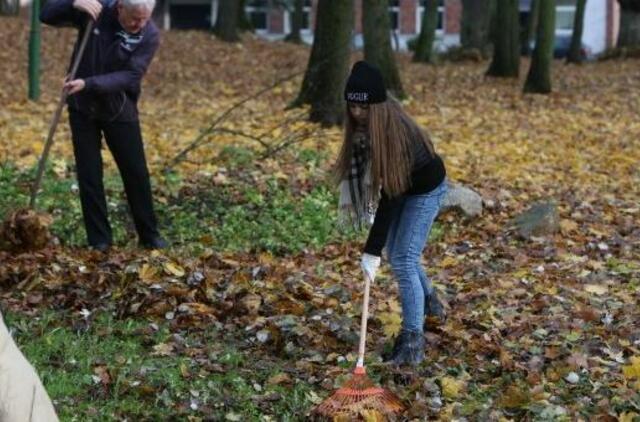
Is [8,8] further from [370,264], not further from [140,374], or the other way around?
[370,264]

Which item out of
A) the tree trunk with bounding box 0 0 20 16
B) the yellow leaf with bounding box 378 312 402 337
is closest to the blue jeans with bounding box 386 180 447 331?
the yellow leaf with bounding box 378 312 402 337

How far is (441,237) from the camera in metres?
10.1

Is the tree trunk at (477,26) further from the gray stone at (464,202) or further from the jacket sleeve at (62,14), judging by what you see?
the jacket sleeve at (62,14)

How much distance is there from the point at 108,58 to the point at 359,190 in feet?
9.33

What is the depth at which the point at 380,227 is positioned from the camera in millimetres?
5961

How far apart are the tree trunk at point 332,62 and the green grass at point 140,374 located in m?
8.20

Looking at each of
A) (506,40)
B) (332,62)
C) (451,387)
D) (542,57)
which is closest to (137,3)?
(451,387)

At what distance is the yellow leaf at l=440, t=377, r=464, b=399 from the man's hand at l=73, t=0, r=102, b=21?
12.2 feet

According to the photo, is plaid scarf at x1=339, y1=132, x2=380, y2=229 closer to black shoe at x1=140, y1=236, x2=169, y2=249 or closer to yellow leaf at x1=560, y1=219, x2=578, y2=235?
black shoe at x1=140, y1=236, x2=169, y2=249

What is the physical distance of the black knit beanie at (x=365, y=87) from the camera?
5.79 m

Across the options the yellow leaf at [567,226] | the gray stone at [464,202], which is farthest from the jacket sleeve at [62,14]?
the yellow leaf at [567,226]

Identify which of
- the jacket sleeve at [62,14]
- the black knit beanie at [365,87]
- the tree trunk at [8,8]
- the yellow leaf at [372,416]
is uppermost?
the jacket sleeve at [62,14]

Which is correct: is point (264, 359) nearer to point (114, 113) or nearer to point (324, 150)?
point (114, 113)

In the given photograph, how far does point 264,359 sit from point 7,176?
5.22 metres
